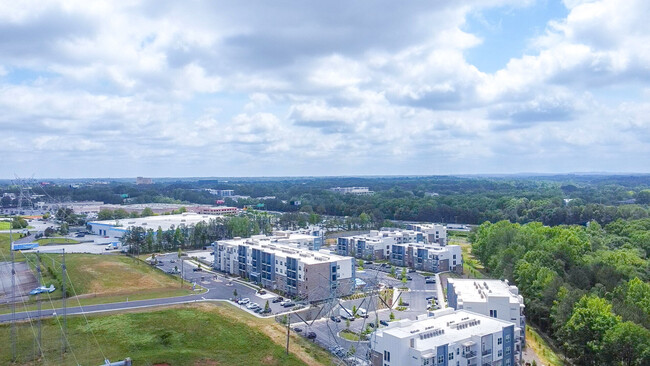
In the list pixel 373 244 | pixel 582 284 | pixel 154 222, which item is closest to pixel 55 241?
pixel 154 222

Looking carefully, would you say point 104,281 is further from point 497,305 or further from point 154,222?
point 154,222

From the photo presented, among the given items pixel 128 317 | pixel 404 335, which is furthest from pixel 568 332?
pixel 128 317

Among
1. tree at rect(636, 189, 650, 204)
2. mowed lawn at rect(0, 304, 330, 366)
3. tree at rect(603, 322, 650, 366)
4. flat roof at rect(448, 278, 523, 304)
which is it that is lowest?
mowed lawn at rect(0, 304, 330, 366)

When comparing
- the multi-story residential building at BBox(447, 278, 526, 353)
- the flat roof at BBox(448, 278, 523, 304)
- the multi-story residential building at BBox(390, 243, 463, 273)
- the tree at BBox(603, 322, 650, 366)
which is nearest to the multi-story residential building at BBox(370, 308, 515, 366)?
the multi-story residential building at BBox(447, 278, 526, 353)

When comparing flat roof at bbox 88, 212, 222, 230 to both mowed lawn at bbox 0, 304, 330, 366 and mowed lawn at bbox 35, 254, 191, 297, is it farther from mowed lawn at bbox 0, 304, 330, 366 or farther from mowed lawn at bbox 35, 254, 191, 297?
mowed lawn at bbox 0, 304, 330, 366

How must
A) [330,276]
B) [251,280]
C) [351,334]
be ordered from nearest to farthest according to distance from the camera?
[351,334]
[330,276]
[251,280]

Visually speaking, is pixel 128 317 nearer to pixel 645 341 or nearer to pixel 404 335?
pixel 404 335
